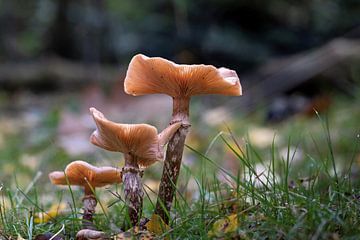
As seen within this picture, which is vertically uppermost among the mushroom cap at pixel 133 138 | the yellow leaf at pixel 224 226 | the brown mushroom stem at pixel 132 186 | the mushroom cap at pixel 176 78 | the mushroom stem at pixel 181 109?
the mushroom cap at pixel 176 78

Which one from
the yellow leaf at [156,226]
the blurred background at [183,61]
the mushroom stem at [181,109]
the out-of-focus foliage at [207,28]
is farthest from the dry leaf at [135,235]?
the out-of-focus foliage at [207,28]

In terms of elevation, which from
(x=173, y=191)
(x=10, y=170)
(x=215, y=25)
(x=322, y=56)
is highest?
(x=215, y=25)

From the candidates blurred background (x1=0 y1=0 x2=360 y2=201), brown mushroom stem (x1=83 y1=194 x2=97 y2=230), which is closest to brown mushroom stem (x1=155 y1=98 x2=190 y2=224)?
brown mushroom stem (x1=83 y1=194 x2=97 y2=230)

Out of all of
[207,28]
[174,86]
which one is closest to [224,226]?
[174,86]

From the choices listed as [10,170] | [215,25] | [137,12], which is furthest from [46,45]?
[10,170]

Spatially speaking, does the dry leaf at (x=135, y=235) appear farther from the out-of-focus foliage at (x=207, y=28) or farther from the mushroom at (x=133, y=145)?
the out-of-focus foliage at (x=207, y=28)

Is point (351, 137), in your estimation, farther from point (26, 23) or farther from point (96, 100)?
point (26, 23)

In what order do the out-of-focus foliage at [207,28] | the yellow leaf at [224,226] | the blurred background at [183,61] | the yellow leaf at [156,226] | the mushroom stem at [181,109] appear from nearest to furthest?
the yellow leaf at [224,226] < the yellow leaf at [156,226] < the mushroom stem at [181,109] < the blurred background at [183,61] < the out-of-focus foliage at [207,28]

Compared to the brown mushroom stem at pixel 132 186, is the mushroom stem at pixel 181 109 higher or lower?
higher
